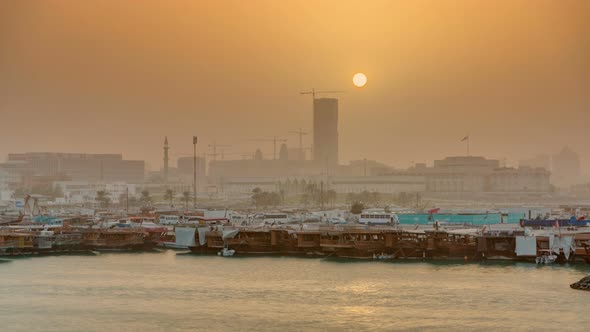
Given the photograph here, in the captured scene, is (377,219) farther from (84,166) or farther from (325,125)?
(325,125)

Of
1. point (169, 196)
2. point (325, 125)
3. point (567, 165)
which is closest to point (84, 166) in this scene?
point (325, 125)

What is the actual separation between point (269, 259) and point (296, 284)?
6.30 metres

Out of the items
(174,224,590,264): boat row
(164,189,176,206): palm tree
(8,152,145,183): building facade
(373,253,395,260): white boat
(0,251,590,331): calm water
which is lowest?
(0,251,590,331): calm water

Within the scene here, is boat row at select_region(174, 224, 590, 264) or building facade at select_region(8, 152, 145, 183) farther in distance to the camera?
building facade at select_region(8, 152, 145, 183)

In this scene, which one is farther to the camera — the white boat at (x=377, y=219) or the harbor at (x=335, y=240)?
the white boat at (x=377, y=219)

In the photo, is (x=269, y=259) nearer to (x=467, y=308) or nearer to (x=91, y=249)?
(x=91, y=249)

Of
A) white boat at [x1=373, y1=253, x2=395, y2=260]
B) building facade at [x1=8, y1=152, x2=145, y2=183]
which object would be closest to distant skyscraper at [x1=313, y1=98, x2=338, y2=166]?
building facade at [x1=8, y1=152, x2=145, y2=183]

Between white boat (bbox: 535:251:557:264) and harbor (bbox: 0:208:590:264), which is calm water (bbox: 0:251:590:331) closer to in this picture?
white boat (bbox: 535:251:557:264)

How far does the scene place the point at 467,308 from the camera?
22.6 m

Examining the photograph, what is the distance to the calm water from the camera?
2108cm

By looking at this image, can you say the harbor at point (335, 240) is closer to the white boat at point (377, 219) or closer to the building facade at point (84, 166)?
the white boat at point (377, 219)

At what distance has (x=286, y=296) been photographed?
24.3m

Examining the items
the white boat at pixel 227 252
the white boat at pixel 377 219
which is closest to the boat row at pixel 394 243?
the white boat at pixel 227 252

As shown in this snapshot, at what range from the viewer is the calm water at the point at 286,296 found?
21.1 meters
